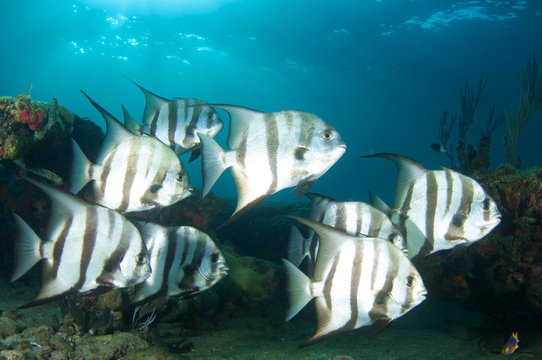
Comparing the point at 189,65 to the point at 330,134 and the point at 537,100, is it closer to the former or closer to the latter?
the point at 537,100

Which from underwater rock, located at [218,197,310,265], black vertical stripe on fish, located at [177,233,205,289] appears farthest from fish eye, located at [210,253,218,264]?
underwater rock, located at [218,197,310,265]

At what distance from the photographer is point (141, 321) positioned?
3.87m

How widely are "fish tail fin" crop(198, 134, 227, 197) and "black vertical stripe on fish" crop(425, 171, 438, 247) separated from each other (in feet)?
7.23

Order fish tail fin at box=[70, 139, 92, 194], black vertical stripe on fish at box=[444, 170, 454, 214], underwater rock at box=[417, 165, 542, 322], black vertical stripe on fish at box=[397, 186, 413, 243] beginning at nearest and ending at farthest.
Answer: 1. fish tail fin at box=[70, 139, 92, 194]
2. black vertical stripe on fish at box=[444, 170, 454, 214]
3. black vertical stripe on fish at box=[397, 186, 413, 243]
4. underwater rock at box=[417, 165, 542, 322]

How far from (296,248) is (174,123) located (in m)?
2.37

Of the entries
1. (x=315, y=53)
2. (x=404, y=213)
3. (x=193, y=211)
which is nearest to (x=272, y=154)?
(x=404, y=213)

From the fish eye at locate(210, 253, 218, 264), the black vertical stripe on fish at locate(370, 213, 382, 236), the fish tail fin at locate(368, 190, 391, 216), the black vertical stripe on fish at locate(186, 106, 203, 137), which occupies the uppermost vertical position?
the black vertical stripe on fish at locate(186, 106, 203, 137)

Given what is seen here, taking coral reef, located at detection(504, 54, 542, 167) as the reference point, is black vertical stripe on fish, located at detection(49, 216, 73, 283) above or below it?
below

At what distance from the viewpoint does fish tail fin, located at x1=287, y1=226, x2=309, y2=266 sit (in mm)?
3254

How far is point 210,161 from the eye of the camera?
2273mm

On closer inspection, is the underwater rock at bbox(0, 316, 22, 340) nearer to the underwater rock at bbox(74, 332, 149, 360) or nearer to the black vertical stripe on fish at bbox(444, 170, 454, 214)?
the underwater rock at bbox(74, 332, 149, 360)

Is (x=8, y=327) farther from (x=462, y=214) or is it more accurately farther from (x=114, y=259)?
(x=462, y=214)

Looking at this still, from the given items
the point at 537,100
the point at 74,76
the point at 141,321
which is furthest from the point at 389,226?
the point at 74,76

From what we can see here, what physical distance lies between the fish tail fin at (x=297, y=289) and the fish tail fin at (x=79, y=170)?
6.62 ft
